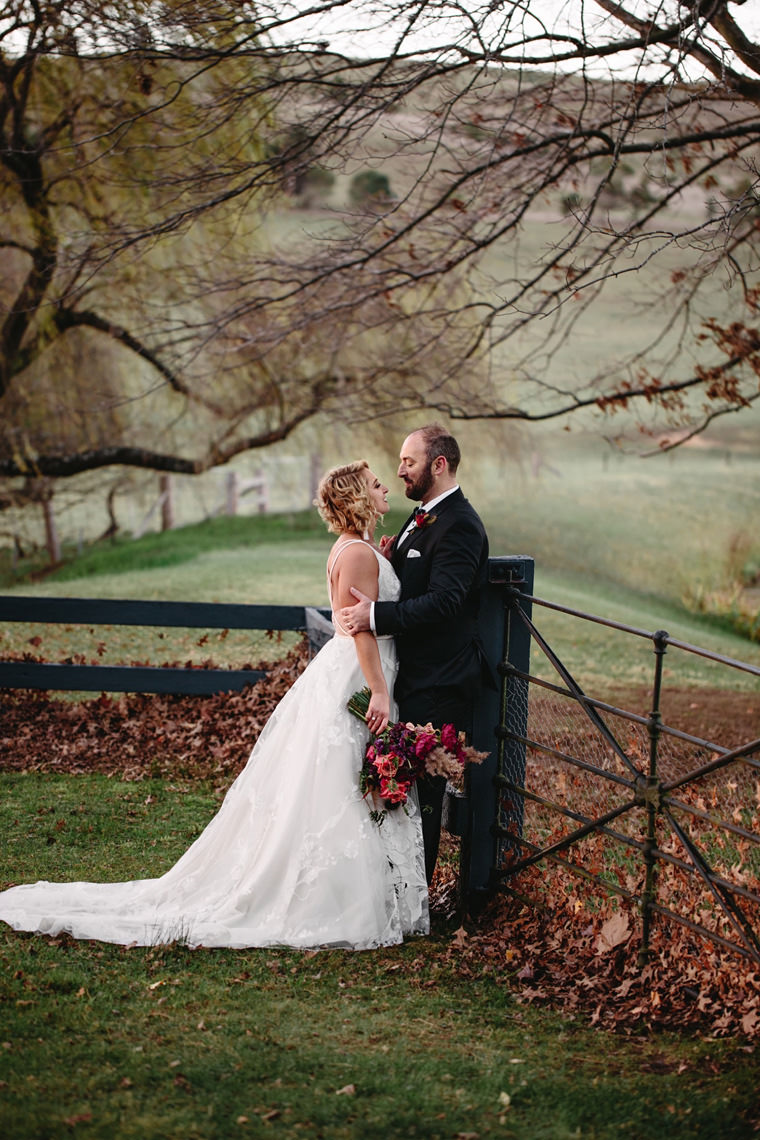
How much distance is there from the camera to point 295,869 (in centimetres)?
468

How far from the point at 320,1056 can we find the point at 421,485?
2.42 m

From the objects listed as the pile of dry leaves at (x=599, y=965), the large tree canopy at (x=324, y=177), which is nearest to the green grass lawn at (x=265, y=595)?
the large tree canopy at (x=324, y=177)

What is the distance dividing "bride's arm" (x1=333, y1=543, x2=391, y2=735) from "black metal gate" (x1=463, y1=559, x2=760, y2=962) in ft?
1.80

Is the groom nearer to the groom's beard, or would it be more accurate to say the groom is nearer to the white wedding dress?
the groom's beard

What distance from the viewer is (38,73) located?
1145 cm

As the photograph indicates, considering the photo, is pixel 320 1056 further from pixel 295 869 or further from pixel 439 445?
pixel 439 445

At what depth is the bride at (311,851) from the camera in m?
4.60

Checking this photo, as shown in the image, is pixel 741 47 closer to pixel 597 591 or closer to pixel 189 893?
pixel 189 893

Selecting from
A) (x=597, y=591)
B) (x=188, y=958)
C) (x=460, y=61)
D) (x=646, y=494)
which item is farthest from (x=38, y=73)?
(x=646, y=494)

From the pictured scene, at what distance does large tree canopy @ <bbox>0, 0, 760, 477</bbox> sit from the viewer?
673cm

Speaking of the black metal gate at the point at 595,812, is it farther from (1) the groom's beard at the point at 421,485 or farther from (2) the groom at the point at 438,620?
(1) the groom's beard at the point at 421,485

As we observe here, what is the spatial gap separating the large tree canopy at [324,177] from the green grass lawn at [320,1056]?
3.45 meters

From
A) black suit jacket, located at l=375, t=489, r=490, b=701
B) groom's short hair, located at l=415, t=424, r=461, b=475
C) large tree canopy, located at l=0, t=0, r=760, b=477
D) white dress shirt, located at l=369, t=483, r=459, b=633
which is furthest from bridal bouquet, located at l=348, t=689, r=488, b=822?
large tree canopy, located at l=0, t=0, r=760, b=477

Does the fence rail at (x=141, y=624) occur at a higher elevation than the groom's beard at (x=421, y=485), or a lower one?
lower
